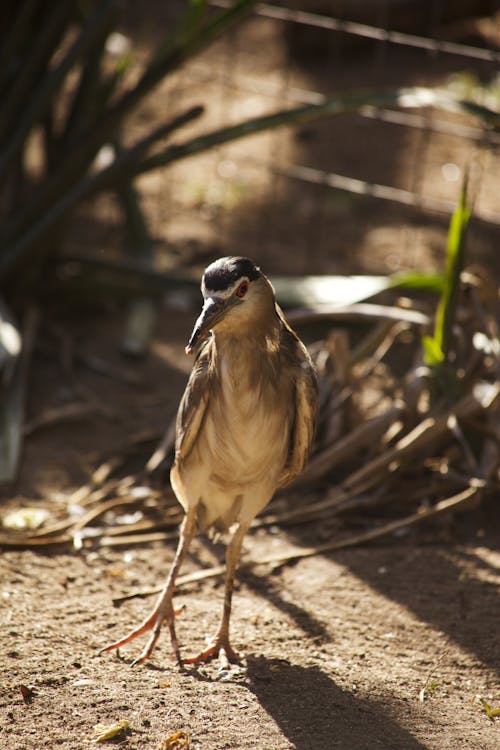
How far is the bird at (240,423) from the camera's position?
11.6 feet

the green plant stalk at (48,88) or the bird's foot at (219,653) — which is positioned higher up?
the green plant stalk at (48,88)

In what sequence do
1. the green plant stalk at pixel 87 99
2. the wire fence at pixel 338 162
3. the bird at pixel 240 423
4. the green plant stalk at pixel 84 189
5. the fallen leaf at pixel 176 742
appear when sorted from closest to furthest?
the fallen leaf at pixel 176 742 < the bird at pixel 240 423 < the green plant stalk at pixel 84 189 < the green plant stalk at pixel 87 99 < the wire fence at pixel 338 162

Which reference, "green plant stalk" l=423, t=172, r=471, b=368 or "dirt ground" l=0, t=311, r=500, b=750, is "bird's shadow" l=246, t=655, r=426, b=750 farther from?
"green plant stalk" l=423, t=172, r=471, b=368

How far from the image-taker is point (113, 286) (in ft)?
20.7

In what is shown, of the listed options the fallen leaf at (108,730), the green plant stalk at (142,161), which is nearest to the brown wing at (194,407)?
the fallen leaf at (108,730)

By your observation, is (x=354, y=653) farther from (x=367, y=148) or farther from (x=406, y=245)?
(x=367, y=148)

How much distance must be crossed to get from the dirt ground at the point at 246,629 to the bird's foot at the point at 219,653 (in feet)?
0.18

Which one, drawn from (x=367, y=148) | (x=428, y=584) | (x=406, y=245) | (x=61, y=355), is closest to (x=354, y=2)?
(x=367, y=148)

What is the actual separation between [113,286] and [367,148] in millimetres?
3621

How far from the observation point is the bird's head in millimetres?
3223

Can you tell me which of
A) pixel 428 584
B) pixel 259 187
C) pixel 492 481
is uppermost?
pixel 259 187

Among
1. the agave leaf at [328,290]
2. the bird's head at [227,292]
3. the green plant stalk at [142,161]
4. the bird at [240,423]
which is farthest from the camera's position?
the agave leaf at [328,290]

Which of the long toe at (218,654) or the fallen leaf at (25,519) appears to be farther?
the fallen leaf at (25,519)

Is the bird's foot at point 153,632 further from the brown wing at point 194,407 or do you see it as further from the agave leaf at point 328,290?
the agave leaf at point 328,290
